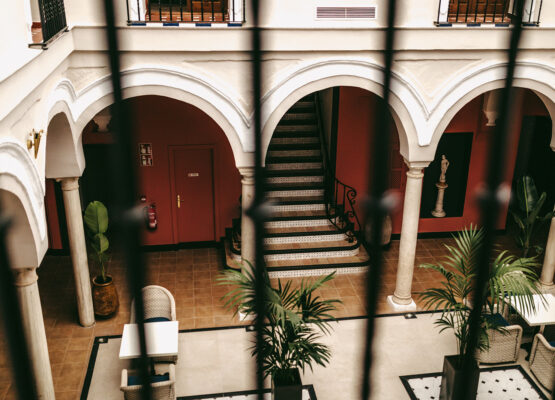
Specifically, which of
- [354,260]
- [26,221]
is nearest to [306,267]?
[354,260]

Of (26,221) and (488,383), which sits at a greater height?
(26,221)

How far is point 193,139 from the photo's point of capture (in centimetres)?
1063

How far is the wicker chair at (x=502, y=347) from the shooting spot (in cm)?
748

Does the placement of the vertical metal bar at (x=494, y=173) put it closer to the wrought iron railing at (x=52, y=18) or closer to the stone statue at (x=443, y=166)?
the wrought iron railing at (x=52, y=18)

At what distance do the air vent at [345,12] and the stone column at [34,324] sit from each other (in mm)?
4747

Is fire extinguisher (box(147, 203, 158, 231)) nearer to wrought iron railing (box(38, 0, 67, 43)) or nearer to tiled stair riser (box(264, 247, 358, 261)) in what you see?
tiled stair riser (box(264, 247, 358, 261))

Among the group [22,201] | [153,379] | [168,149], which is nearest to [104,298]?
[153,379]

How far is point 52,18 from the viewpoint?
19.7ft

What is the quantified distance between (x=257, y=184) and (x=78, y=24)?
650 centimetres

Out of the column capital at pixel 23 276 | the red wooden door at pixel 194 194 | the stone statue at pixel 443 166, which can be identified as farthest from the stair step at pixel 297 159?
the column capital at pixel 23 276

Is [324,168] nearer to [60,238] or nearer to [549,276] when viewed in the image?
[549,276]

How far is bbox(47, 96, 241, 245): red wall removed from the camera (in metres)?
10.3

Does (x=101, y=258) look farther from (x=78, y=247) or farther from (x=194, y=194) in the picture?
(x=194, y=194)

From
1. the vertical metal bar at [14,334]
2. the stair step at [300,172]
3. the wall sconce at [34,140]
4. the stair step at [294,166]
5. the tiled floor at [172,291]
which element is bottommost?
the tiled floor at [172,291]
